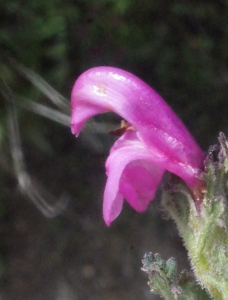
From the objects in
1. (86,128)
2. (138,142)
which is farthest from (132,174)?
(86,128)

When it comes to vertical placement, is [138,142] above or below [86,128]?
above

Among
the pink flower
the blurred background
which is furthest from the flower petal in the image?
the blurred background

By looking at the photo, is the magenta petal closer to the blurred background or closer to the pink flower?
the pink flower

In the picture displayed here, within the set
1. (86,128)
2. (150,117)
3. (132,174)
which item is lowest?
(86,128)

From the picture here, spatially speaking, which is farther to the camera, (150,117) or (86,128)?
(86,128)

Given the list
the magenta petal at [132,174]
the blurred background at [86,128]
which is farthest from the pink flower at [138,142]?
the blurred background at [86,128]

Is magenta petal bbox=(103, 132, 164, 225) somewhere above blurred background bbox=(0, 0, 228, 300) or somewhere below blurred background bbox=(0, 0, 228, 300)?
above

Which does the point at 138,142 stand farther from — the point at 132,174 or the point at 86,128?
the point at 86,128
